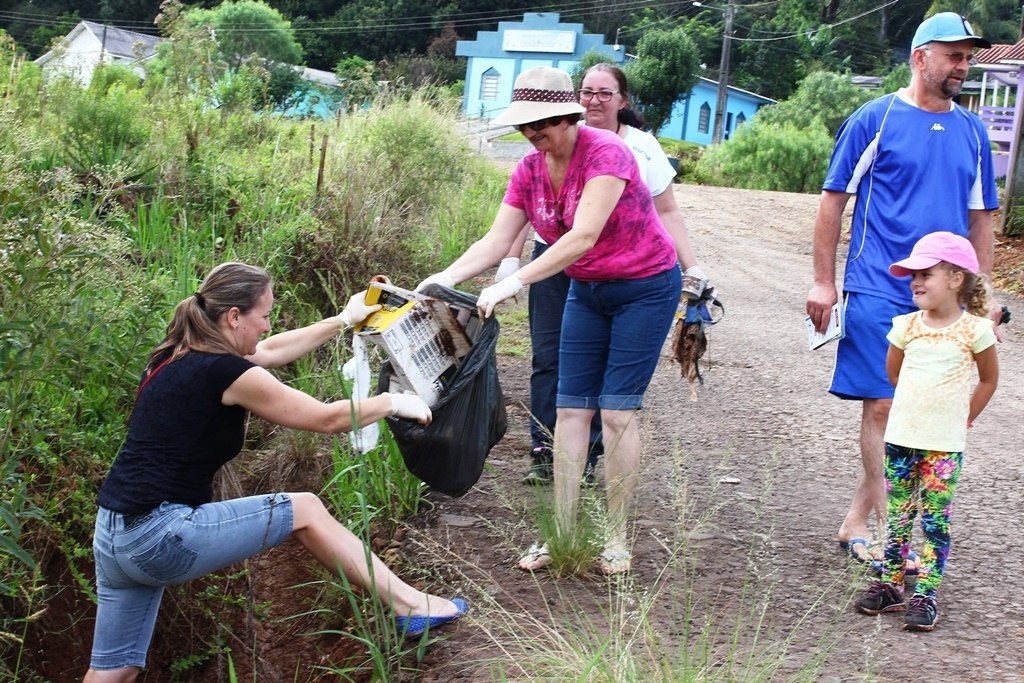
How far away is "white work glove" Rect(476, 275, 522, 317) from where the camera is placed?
4164mm

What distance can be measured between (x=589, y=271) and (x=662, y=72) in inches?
1760

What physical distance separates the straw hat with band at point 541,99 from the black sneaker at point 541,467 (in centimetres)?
164

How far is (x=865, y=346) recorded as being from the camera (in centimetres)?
450

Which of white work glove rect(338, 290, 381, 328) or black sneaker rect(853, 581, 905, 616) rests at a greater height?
white work glove rect(338, 290, 381, 328)

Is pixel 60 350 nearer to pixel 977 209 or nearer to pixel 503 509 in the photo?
pixel 503 509

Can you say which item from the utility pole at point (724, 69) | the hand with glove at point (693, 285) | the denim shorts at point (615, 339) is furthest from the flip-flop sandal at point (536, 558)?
the utility pole at point (724, 69)

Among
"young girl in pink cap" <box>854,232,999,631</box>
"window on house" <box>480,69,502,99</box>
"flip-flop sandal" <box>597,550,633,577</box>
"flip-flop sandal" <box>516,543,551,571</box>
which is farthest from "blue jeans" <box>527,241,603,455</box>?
"window on house" <box>480,69,502,99</box>

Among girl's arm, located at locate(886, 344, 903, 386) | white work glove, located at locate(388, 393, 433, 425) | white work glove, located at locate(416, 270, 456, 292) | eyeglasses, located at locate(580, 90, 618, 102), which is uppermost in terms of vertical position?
eyeglasses, located at locate(580, 90, 618, 102)

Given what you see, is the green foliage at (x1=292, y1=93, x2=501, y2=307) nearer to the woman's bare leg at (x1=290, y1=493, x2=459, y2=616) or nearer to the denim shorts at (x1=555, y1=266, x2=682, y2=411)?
the denim shorts at (x1=555, y1=266, x2=682, y2=411)

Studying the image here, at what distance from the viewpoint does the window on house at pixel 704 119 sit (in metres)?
60.0

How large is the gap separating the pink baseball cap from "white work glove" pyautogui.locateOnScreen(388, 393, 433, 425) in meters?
1.78

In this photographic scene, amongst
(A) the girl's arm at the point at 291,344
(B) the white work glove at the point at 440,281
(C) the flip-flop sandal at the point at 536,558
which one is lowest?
(C) the flip-flop sandal at the point at 536,558

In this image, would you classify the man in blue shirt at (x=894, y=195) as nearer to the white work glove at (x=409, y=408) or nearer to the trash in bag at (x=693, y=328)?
the trash in bag at (x=693, y=328)

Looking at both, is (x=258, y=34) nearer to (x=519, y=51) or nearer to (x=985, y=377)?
(x=519, y=51)
